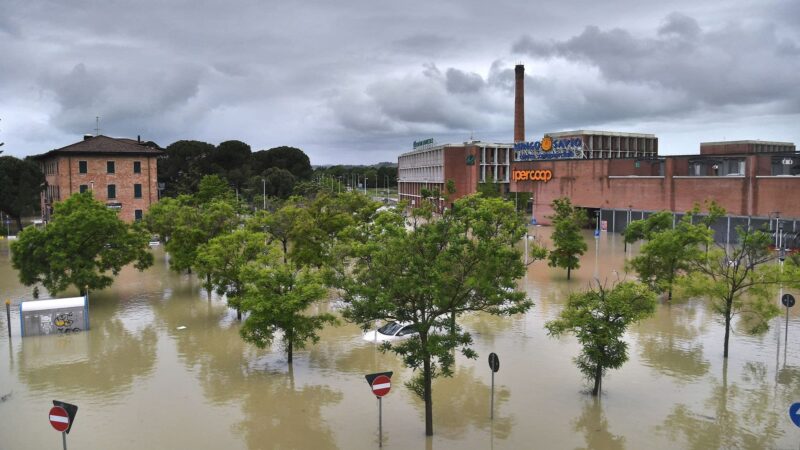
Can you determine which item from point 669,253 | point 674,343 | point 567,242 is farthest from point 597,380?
point 567,242

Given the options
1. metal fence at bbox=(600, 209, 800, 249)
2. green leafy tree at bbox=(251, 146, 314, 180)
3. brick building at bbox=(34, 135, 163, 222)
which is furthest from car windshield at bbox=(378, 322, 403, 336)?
green leafy tree at bbox=(251, 146, 314, 180)

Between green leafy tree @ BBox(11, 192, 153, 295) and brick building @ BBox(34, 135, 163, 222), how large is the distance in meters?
37.2

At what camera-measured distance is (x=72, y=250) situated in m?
32.8

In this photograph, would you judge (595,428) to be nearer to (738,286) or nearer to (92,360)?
(738,286)

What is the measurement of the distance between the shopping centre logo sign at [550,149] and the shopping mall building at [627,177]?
13 centimetres

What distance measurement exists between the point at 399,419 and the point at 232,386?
636cm

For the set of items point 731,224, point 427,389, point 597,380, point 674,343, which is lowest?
point 674,343

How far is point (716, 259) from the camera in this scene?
23688 millimetres

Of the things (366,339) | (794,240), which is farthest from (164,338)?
(794,240)

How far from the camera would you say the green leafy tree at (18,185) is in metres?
73.8


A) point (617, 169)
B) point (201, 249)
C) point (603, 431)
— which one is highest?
point (617, 169)

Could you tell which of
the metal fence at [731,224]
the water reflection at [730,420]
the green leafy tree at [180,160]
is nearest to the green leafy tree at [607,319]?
the water reflection at [730,420]

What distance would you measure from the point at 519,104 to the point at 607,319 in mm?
90448

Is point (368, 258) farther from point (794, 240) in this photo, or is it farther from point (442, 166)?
point (442, 166)
